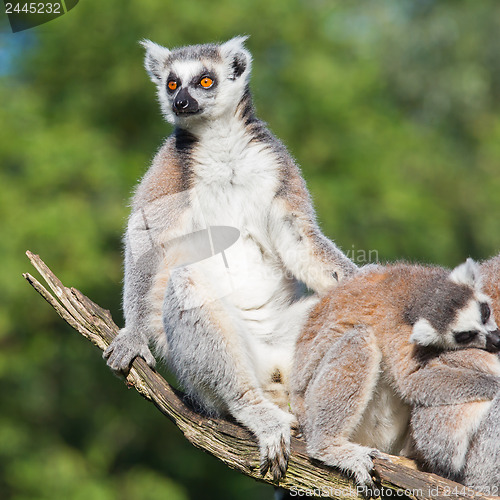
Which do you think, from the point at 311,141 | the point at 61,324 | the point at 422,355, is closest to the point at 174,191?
the point at 422,355

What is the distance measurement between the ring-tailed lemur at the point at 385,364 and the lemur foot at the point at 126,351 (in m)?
1.08

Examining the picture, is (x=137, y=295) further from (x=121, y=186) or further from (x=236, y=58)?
(x=121, y=186)

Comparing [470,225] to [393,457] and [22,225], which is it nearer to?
[22,225]

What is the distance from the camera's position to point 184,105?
5.23 m

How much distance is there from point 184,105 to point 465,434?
Result: 3081mm

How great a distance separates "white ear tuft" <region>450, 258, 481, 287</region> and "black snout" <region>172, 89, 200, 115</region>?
2.33 m

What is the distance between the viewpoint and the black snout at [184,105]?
5.23 meters

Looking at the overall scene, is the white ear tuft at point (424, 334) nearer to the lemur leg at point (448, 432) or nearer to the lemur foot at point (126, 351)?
the lemur leg at point (448, 432)

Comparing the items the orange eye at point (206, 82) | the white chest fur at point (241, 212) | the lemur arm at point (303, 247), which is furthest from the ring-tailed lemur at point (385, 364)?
the orange eye at point (206, 82)

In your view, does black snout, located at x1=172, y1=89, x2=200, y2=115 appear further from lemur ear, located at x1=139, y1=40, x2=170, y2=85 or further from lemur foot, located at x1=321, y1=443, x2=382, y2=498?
lemur foot, located at x1=321, y1=443, x2=382, y2=498

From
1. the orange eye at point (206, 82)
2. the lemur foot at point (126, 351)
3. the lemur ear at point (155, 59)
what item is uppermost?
the lemur ear at point (155, 59)

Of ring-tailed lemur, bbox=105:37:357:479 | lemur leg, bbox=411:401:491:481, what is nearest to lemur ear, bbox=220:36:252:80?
ring-tailed lemur, bbox=105:37:357:479

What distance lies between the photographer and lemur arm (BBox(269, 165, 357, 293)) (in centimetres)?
518

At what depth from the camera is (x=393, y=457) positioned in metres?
4.38
